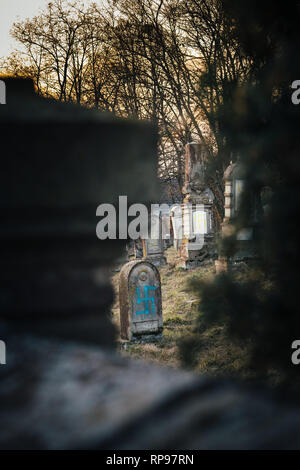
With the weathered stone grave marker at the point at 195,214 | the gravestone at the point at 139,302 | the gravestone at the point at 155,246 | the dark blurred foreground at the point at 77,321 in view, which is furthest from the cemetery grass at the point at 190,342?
the gravestone at the point at 155,246

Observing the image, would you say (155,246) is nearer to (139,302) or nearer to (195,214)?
(195,214)

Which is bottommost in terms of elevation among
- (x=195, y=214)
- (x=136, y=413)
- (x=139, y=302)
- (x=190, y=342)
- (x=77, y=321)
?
(x=136, y=413)

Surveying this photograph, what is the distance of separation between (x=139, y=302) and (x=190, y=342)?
15.4ft

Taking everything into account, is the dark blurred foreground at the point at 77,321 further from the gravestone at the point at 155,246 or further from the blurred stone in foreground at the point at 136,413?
the gravestone at the point at 155,246

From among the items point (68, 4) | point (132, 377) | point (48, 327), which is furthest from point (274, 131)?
point (68, 4)

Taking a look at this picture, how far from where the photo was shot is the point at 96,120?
1.08 m

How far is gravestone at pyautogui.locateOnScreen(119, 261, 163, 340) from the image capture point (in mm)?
6977

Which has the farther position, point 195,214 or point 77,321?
point 195,214

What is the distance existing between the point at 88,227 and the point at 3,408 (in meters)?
0.65

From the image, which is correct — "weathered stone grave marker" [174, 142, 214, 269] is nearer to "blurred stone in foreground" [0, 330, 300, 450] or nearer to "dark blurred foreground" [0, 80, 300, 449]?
"dark blurred foreground" [0, 80, 300, 449]

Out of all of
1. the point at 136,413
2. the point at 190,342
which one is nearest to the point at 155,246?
the point at 190,342

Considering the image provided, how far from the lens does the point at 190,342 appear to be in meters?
2.38

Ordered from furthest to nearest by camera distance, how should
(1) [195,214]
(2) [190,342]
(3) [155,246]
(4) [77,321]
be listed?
(3) [155,246] < (1) [195,214] < (2) [190,342] < (4) [77,321]
